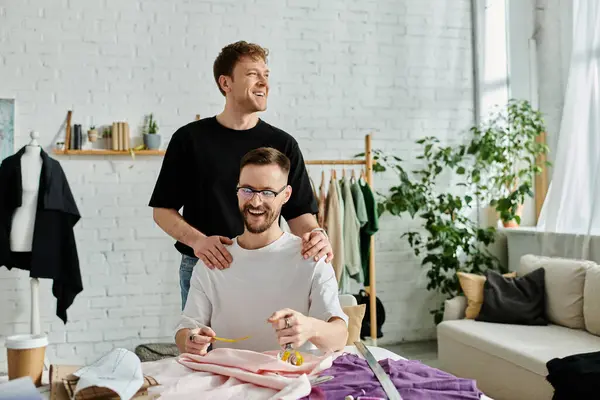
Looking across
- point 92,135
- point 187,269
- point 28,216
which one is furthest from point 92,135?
point 187,269

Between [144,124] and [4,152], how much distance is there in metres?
0.99

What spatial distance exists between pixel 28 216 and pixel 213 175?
6.78 feet

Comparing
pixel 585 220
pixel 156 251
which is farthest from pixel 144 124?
pixel 585 220

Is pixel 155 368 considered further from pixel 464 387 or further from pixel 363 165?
pixel 363 165

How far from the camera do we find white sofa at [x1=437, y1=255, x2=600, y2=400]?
3.26 metres

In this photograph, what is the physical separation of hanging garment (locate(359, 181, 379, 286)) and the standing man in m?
2.13

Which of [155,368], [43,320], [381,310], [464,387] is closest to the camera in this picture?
[464,387]

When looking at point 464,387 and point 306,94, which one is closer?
point 464,387

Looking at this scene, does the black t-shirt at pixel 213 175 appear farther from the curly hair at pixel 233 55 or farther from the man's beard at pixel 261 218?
the man's beard at pixel 261 218

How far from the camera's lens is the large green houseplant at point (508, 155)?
473 centimetres

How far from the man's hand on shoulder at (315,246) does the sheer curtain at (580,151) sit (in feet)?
8.96

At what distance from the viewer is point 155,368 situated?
1.60m

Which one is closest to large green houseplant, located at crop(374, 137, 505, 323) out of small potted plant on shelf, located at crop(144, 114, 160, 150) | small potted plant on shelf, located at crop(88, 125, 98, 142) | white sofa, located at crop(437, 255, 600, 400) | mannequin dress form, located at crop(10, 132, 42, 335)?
white sofa, located at crop(437, 255, 600, 400)

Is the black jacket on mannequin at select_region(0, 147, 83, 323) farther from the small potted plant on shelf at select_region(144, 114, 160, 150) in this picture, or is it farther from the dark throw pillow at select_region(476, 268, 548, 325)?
the dark throw pillow at select_region(476, 268, 548, 325)
